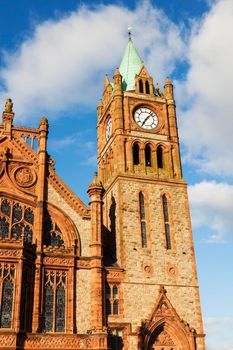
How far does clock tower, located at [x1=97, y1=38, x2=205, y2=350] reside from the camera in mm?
35625

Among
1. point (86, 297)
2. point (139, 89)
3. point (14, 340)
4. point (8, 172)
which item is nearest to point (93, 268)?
point (86, 297)

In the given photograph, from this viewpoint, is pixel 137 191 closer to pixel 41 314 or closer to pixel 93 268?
pixel 93 268

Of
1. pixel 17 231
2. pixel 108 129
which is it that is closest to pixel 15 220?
pixel 17 231

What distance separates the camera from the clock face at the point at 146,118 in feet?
151

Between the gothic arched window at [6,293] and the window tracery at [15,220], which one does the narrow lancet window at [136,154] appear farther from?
the gothic arched window at [6,293]

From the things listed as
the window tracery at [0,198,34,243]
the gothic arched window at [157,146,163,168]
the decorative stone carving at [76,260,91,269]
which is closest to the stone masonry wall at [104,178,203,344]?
the decorative stone carving at [76,260,91,269]

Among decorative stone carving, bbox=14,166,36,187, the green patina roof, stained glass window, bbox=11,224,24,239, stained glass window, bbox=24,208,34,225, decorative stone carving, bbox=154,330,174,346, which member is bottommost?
decorative stone carving, bbox=154,330,174,346

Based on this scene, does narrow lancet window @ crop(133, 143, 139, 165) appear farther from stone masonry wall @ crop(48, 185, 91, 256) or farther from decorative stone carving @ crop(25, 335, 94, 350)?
decorative stone carving @ crop(25, 335, 94, 350)

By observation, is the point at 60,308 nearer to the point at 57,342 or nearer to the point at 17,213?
the point at 57,342

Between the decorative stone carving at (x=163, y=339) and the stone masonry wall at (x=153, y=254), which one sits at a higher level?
the stone masonry wall at (x=153, y=254)

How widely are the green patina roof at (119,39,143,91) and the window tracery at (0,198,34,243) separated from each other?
19.6 metres

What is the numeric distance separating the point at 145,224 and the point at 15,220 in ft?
36.8

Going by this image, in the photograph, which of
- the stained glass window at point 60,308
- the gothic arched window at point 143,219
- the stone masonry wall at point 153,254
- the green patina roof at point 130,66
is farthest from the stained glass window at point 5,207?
the green patina roof at point 130,66

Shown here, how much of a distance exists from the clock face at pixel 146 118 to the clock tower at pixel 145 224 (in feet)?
0.35
